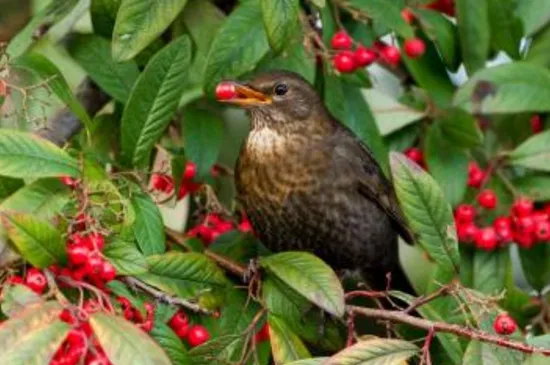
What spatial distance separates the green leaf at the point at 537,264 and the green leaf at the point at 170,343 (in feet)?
4.68

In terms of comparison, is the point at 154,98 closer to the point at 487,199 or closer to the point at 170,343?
the point at 170,343

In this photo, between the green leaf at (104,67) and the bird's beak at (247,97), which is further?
the bird's beak at (247,97)

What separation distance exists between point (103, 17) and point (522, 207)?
1.16 m

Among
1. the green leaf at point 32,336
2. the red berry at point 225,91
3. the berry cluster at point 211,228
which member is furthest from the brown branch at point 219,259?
the green leaf at point 32,336

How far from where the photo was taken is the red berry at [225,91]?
12.6ft

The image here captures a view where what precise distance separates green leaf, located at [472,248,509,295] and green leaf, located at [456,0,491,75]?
0.49m

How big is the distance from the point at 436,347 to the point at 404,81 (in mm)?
1267

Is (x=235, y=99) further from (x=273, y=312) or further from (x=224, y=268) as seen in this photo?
(x=273, y=312)

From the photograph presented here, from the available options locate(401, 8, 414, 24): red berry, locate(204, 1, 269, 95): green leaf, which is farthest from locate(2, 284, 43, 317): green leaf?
locate(401, 8, 414, 24): red berry

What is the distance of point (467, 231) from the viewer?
4.14 meters

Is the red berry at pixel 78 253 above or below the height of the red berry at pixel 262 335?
above

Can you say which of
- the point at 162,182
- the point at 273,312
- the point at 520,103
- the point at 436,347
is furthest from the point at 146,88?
the point at 520,103

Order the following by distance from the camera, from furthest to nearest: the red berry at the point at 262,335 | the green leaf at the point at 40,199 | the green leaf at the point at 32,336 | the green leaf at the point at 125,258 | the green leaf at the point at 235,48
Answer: the green leaf at the point at 235,48 → the red berry at the point at 262,335 → the green leaf at the point at 40,199 → the green leaf at the point at 125,258 → the green leaf at the point at 32,336

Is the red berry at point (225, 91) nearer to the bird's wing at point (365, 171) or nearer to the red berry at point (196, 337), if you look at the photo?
the bird's wing at point (365, 171)
